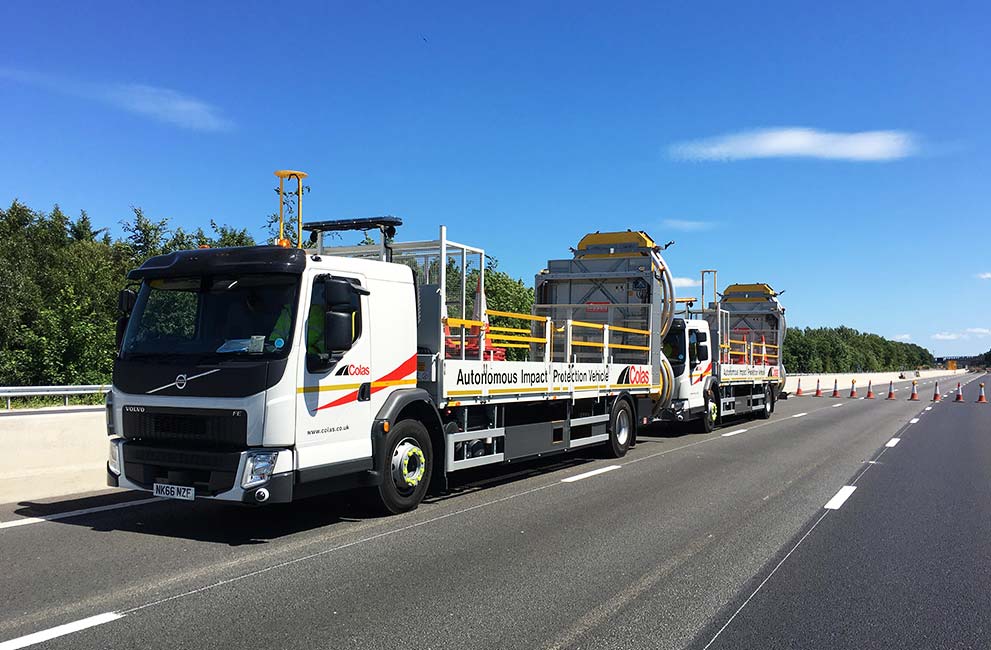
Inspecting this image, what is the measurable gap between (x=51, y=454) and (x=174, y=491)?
3.81 meters

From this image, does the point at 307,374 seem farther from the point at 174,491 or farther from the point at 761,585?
the point at 761,585

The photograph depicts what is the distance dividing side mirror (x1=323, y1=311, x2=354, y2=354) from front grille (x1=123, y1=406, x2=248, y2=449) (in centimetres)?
94

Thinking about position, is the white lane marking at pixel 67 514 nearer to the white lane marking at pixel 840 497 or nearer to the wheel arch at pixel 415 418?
the wheel arch at pixel 415 418

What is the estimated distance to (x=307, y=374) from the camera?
653 cm

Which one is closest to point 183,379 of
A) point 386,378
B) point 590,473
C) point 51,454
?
point 386,378

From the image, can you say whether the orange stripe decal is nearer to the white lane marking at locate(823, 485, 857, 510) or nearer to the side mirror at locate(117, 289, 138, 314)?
the side mirror at locate(117, 289, 138, 314)

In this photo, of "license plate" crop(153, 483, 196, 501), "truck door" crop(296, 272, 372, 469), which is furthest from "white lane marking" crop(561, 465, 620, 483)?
"license plate" crop(153, 483, 196, 501)

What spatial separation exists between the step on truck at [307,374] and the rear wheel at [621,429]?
3407 millimetres

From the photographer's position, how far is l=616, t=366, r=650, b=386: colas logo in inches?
503

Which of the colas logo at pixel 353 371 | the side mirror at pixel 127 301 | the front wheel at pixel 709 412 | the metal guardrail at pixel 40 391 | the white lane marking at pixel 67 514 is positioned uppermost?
the side mirror at pixel 127 301

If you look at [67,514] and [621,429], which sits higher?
[621,429]

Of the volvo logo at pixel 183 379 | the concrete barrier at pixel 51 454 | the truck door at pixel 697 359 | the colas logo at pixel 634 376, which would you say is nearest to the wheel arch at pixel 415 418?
the volvo logo at pixel 183 379

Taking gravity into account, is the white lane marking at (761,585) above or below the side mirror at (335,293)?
below

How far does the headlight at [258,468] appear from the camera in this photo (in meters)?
6.17
